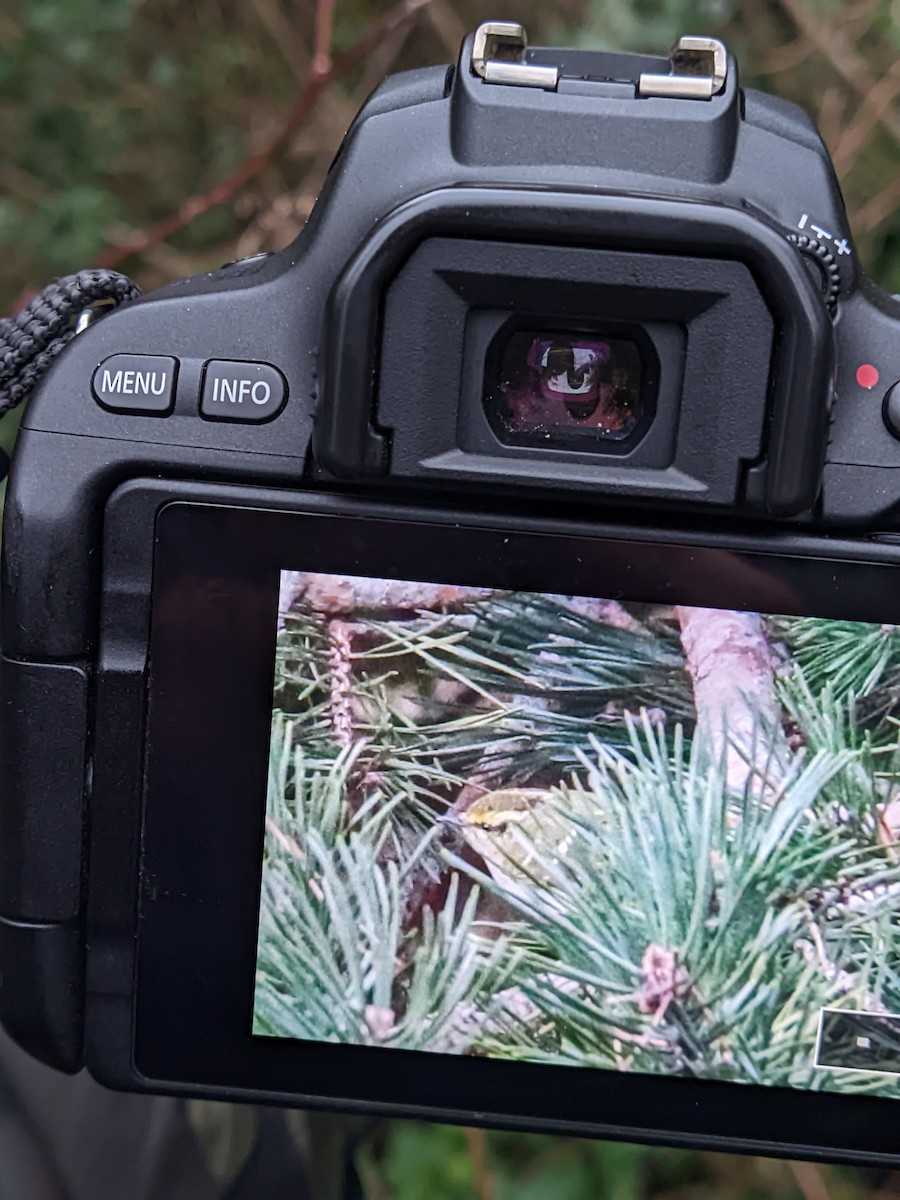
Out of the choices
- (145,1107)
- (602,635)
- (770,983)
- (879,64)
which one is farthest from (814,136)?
(879,64)

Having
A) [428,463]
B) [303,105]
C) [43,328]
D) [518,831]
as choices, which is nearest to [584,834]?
Answer: [518,831]

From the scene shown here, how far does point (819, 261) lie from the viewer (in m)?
0.40

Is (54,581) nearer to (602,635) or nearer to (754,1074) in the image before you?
(602,635)

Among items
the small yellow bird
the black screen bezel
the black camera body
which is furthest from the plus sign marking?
the small yellow bird

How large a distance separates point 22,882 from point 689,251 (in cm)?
32

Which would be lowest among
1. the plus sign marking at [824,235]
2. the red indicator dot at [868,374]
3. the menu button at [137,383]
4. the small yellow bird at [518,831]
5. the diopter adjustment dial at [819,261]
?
the small yellow bird at [518,831]

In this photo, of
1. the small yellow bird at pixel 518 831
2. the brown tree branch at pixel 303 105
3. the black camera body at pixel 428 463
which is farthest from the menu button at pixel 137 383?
the brown tree branch at pixel 303 105

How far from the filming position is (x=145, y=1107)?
529mm

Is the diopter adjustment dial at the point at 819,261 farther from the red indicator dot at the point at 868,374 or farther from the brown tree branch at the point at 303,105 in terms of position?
the brown tree branch at the point at 303,105

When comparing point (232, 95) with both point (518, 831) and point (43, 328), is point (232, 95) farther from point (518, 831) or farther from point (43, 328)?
point (518, 831)

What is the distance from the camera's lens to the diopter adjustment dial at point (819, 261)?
15.8 inches

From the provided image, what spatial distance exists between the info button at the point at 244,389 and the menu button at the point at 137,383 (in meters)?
0.01

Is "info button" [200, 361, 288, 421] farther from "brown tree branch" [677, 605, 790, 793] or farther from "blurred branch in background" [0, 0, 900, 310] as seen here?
"blurred branch in background" [0, 0, 900, 310]

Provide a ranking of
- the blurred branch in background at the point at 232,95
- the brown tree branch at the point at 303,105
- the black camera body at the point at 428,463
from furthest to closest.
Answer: the blurred branch in background at the point at 232,95, the brown tree branch at the point at 303,105, the black camera body at the point at 428,463
